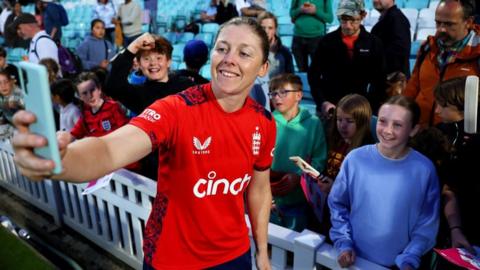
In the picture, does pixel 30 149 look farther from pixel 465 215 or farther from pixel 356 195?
pixel 465 215

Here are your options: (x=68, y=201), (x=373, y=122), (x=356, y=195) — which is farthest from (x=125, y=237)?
(x=373, y=122)

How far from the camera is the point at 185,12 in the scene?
9.68m

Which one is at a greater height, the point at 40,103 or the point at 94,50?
the point at 40,103

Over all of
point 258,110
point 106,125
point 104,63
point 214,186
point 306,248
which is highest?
point 258,110

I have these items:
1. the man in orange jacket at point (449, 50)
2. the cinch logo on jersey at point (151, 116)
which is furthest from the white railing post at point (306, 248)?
the man in orange jacket at point (449, 50)

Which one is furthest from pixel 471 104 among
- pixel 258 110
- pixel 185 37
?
pixel 185 37

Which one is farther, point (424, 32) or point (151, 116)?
point (424, 32)

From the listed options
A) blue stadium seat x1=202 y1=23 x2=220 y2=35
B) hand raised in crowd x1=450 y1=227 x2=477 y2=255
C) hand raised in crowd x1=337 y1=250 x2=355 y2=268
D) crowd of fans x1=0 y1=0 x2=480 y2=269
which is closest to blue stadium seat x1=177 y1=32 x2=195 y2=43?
blue stadium seat x1=202 y1=23 x2=220 y2=35

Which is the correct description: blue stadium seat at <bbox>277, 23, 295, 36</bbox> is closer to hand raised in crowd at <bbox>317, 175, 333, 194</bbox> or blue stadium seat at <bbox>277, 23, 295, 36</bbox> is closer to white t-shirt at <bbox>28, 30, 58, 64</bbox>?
white t-shirt at <bbox>28, 30, 58, 64</bbox>

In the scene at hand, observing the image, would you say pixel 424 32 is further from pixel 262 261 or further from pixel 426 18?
pixel 262 261

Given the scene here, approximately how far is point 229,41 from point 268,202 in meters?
0.79

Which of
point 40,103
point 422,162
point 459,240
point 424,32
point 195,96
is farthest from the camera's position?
point 424,32

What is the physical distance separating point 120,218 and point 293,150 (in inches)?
56.5

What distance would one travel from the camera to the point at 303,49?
16.9 feet
